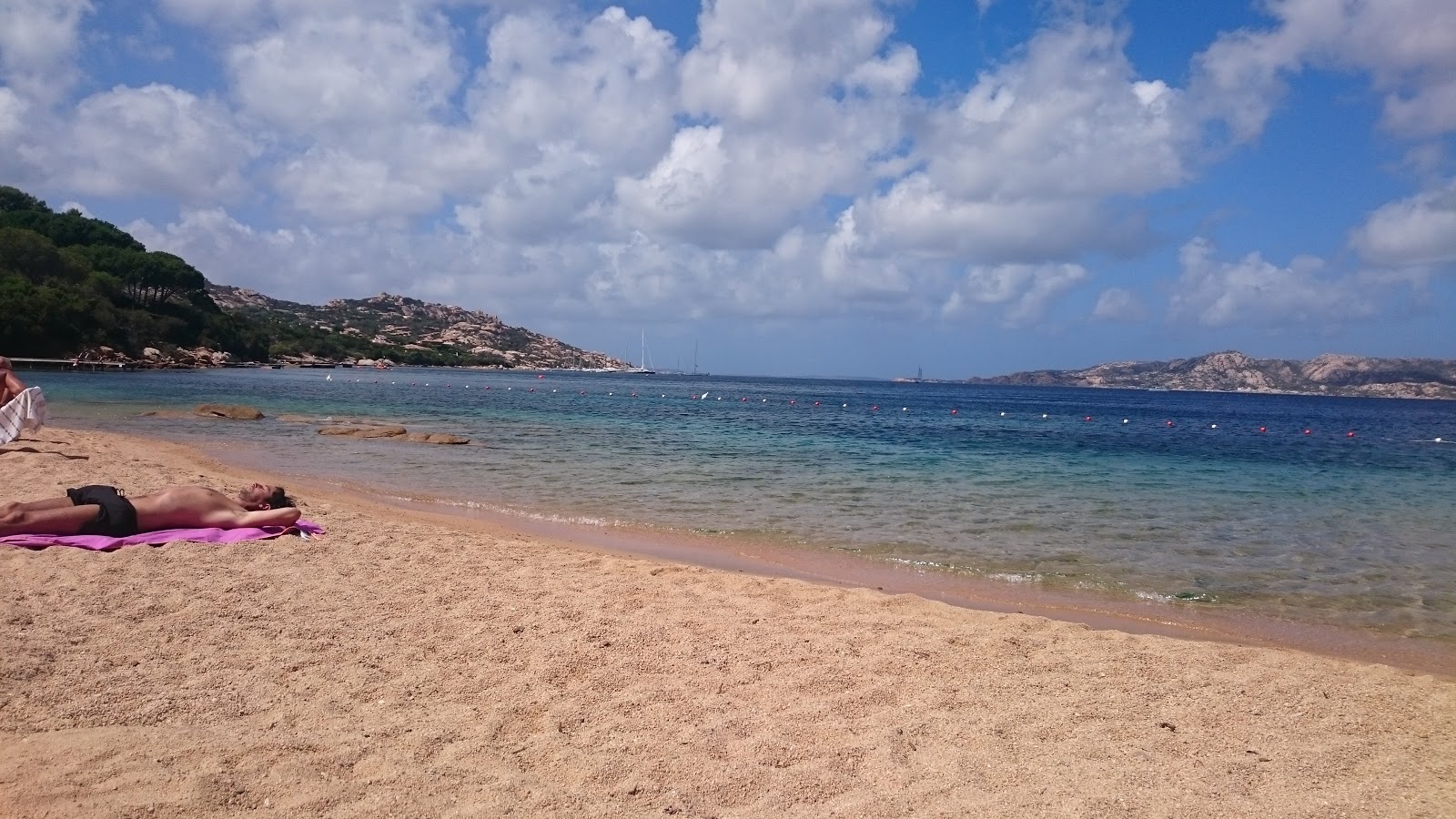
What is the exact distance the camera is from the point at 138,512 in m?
7.91

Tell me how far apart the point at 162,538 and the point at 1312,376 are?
19330cm

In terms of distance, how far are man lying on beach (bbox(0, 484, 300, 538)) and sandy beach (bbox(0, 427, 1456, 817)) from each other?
1.76 feet

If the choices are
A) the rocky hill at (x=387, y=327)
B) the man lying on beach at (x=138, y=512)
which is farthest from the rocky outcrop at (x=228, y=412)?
the rocky hill at (x=387, y=327)

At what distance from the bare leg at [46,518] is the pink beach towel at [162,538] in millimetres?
78

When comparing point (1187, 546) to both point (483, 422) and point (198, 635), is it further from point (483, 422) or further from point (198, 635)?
point (483, 422)

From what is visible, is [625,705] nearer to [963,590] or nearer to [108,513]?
[963,590]

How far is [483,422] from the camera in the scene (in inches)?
1254

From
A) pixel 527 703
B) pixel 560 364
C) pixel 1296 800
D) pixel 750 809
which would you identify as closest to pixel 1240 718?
pixel 1296 800

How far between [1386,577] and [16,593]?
46.1ft

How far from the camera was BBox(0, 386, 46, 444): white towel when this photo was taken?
11.8 meters

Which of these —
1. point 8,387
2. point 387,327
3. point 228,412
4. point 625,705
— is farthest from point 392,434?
point 387,327

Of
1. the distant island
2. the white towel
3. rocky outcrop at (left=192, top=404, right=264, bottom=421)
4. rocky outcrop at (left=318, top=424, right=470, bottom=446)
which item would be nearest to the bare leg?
the white towel

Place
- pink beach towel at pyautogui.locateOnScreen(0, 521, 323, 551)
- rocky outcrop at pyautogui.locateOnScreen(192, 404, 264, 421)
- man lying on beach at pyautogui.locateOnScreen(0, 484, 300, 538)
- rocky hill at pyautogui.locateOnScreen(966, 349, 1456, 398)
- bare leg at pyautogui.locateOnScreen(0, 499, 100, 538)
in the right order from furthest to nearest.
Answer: rocky hill at pyautogui.locateOnScreen(966, 349, 1456, 398), rocky outcrop at pyautogui.locateOnScreen(192, 404, 264, 421), man lying on beach at pyautogui.locateOnScreen(0, 484, 300, 538), bare leg at pyautogui.locateOnScreen(0, 499, 100, 538), pink beach towel at pyautogui.locateOnScreen(0, 521, 323, 551)

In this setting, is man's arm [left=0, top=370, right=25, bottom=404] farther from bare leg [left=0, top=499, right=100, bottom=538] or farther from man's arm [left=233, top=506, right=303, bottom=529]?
man's arm [left=233, top=506, right=303, bottom=529]
